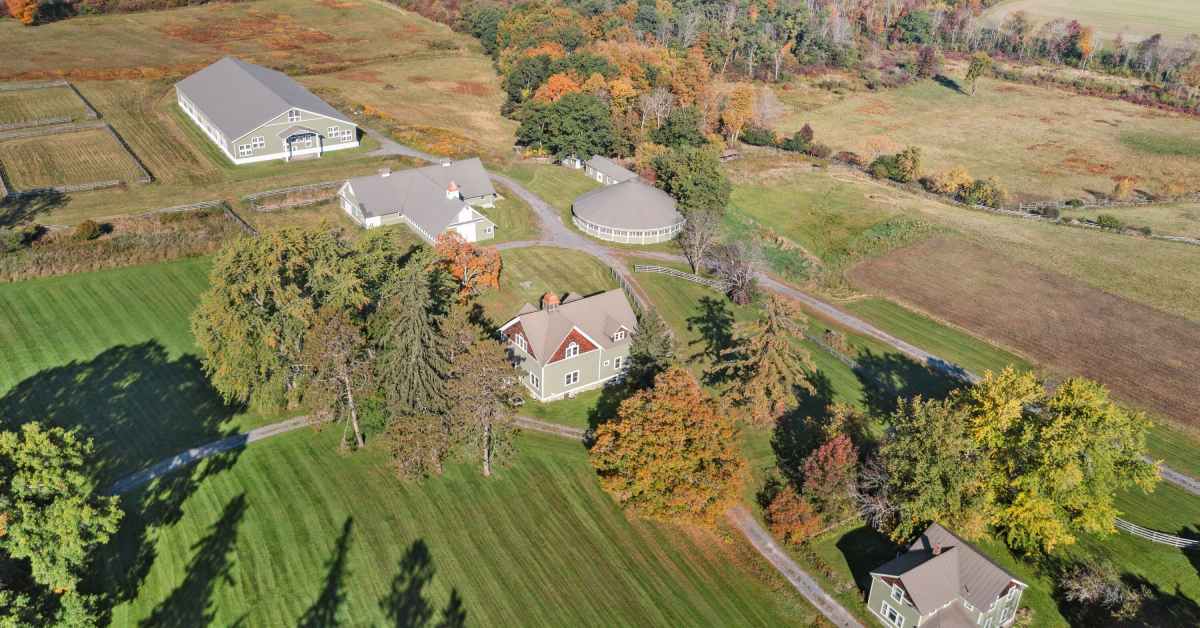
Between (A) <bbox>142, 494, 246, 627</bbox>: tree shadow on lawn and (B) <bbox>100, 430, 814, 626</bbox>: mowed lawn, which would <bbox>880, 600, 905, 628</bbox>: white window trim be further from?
(A) <bbox>142, 494, 246, 627</bbox>: tree shadow on lawn

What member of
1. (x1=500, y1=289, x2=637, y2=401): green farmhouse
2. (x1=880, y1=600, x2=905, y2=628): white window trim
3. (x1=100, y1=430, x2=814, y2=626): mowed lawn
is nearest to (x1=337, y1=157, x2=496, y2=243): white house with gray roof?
(x1=500, y1=289, x2=637, y2=401): green farmhouse

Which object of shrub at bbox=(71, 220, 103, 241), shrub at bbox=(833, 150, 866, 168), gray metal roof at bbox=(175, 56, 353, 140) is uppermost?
gray metal roof at bbox=(175, 56, 353, 140)

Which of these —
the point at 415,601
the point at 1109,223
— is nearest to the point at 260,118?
the point at 415,601

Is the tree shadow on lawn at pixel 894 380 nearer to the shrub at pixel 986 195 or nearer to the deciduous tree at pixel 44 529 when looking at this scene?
the shrub at pixel 986 195

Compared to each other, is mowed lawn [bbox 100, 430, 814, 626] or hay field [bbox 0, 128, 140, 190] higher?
hay field [bbox 0, 128, 140, 190]

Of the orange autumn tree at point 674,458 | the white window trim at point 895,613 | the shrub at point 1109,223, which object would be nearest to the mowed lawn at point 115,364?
the orange autumn tree at point 674,458

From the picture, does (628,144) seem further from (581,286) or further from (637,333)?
(637,333)

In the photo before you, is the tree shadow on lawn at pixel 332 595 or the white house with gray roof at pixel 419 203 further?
the white house with gray roof at pixel 419 203

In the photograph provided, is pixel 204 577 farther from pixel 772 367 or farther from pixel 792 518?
pixel 772 367

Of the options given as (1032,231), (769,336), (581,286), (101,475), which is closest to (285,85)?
(581,286)
